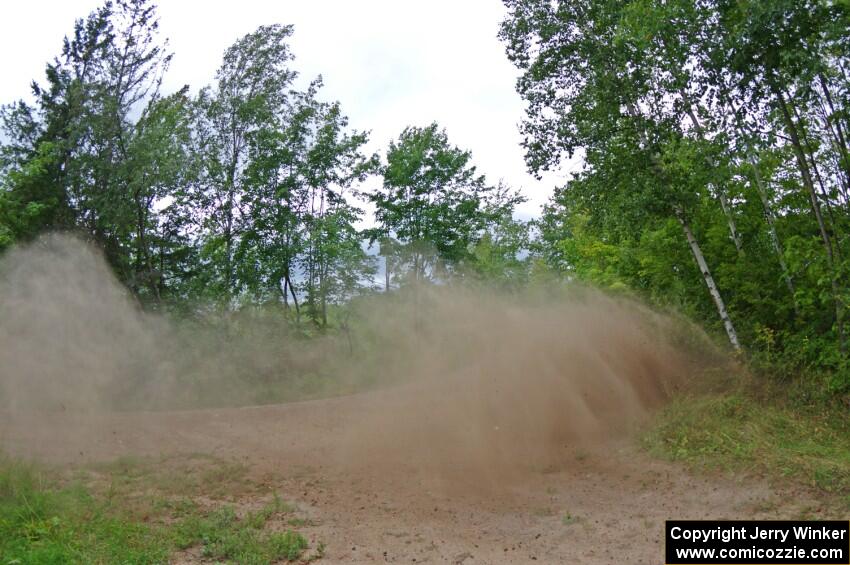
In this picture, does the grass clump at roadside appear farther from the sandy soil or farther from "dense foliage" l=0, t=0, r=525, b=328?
"dense foliage" l=0, t=0, r=525, b=328

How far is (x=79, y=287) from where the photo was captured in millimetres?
19328

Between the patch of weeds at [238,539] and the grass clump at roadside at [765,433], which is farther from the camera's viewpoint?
the grass clump at roadside at [765,433]

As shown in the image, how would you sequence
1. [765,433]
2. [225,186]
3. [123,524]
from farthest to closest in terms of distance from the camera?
[225,186] → [765,433] → [123,524]

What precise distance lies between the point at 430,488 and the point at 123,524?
15.3 feet

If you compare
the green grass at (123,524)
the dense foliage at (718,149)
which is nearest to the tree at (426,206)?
the dense foliage at (718,149)

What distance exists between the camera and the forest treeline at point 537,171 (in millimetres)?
11992

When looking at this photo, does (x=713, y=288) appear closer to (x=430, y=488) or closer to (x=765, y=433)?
(x=765, y=433)

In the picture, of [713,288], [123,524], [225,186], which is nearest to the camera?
[123,524]

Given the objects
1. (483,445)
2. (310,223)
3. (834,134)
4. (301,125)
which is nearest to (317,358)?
(310,223)

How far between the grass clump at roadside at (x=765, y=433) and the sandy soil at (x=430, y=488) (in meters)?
0.53

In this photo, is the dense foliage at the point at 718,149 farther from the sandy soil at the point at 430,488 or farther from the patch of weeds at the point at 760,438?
the sandy soil at the point at 430,488

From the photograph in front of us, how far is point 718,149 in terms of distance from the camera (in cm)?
1236

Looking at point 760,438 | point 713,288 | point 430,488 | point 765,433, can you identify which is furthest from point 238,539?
point 713,288

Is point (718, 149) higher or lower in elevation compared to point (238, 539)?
higher
